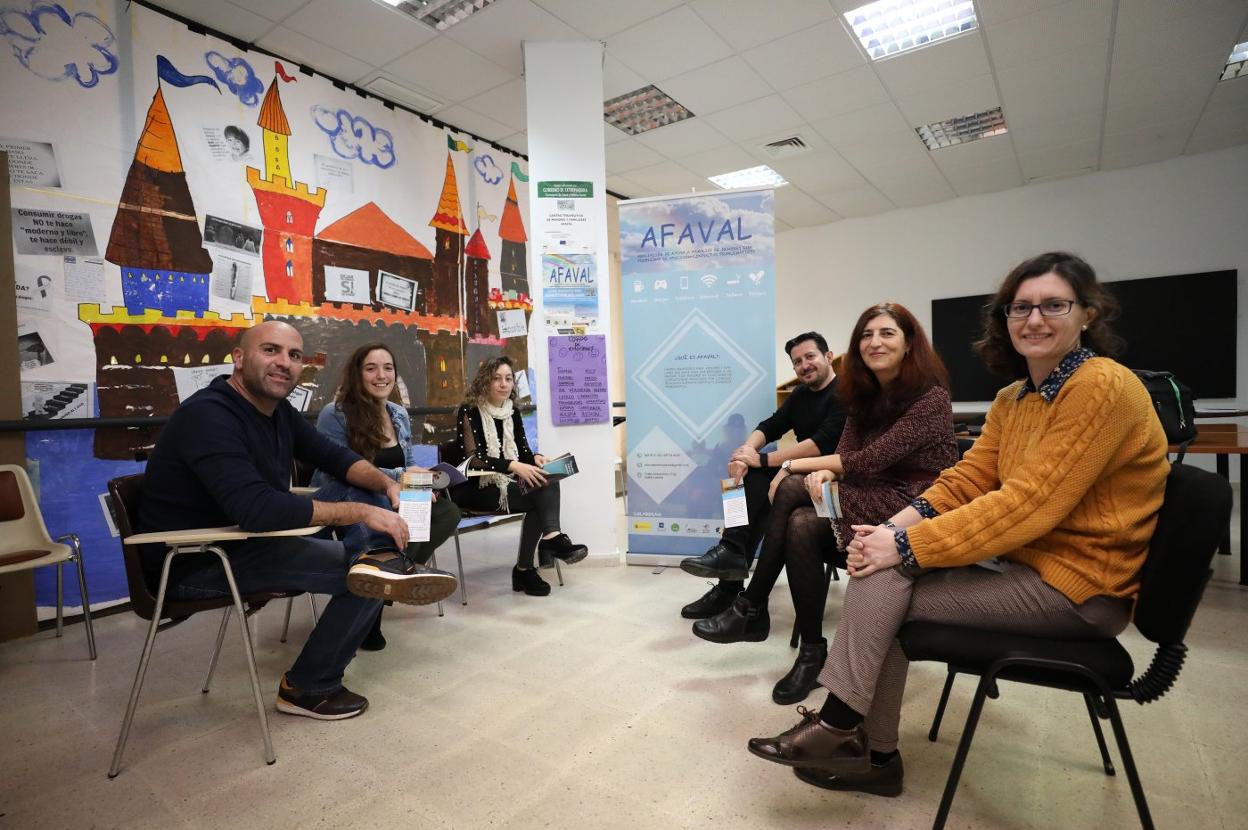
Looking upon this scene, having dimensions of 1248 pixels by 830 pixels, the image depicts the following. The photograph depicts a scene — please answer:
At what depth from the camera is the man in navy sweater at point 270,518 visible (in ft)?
5.62

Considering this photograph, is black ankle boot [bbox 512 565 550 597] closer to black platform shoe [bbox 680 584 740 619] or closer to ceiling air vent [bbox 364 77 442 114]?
black platform shoe [bbox 680 584 740 619]

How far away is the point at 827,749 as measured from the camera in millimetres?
1344

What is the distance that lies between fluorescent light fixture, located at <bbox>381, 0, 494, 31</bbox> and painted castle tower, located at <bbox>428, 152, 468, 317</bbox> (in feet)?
4.15

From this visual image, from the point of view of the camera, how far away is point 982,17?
141 inches

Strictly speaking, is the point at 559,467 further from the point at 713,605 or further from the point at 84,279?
the point at 84,279

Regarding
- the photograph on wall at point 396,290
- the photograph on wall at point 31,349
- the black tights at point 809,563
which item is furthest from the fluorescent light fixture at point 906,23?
the photograph on wall at point 31,349

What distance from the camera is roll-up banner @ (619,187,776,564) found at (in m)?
3.36

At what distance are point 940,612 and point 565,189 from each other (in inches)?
123

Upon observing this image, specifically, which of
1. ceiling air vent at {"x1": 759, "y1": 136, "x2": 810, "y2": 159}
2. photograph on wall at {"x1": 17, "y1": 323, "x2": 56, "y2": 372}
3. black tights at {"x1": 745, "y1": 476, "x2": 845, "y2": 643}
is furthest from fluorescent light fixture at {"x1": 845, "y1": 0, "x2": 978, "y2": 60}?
photograph on wall at {"x1": 17, "y1": 323, "x2": 56, "y2": 372}

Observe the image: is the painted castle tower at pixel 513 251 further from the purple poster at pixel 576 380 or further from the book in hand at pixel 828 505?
the book in hand at pixel 828 505

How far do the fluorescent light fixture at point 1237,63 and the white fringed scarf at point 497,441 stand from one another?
5354 millimetres

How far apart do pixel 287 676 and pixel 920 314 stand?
23.8ft

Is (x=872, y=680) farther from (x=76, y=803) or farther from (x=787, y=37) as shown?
(x=787, y=37)

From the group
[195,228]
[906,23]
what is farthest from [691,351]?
[195,228]
